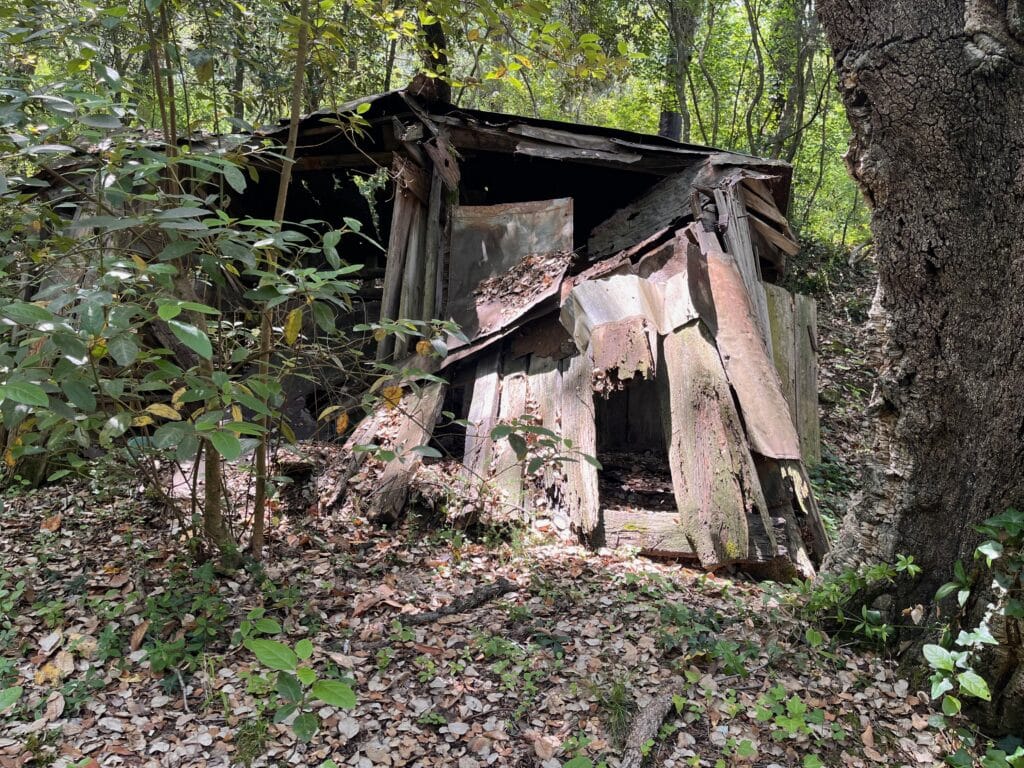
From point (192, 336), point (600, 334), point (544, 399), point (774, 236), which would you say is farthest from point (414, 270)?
point (192, 336)

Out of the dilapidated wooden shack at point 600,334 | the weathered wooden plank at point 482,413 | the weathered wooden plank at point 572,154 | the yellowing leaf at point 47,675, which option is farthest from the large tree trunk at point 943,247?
the yellowing leaf at point 47,675

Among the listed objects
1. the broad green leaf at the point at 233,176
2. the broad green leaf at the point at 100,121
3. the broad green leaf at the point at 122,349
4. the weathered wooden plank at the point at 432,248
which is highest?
the weathered wooden plank at the point at 432,248

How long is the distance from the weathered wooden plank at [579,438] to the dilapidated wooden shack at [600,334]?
1cm

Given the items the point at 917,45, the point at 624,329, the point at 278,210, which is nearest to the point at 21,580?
the point at 278,210

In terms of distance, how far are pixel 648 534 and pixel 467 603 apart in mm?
1384

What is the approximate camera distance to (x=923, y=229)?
261 cm

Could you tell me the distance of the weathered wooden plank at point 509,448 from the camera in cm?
479

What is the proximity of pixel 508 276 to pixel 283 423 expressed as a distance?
3410 mm

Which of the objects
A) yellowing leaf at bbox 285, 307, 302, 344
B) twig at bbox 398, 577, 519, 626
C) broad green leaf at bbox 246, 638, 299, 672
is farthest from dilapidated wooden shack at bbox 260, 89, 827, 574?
broad green leaf at bbox 246, 638, 299, 672

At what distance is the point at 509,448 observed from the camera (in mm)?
5031

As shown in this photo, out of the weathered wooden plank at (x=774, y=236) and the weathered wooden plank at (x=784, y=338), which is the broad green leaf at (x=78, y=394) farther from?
the weathered wooden plank at (x=774, y=236)

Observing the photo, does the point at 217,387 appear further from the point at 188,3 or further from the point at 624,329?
the point at 624,329

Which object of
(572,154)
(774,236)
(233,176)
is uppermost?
(572,154)

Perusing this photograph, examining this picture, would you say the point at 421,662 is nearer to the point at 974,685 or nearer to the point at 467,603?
the point at 467,603
